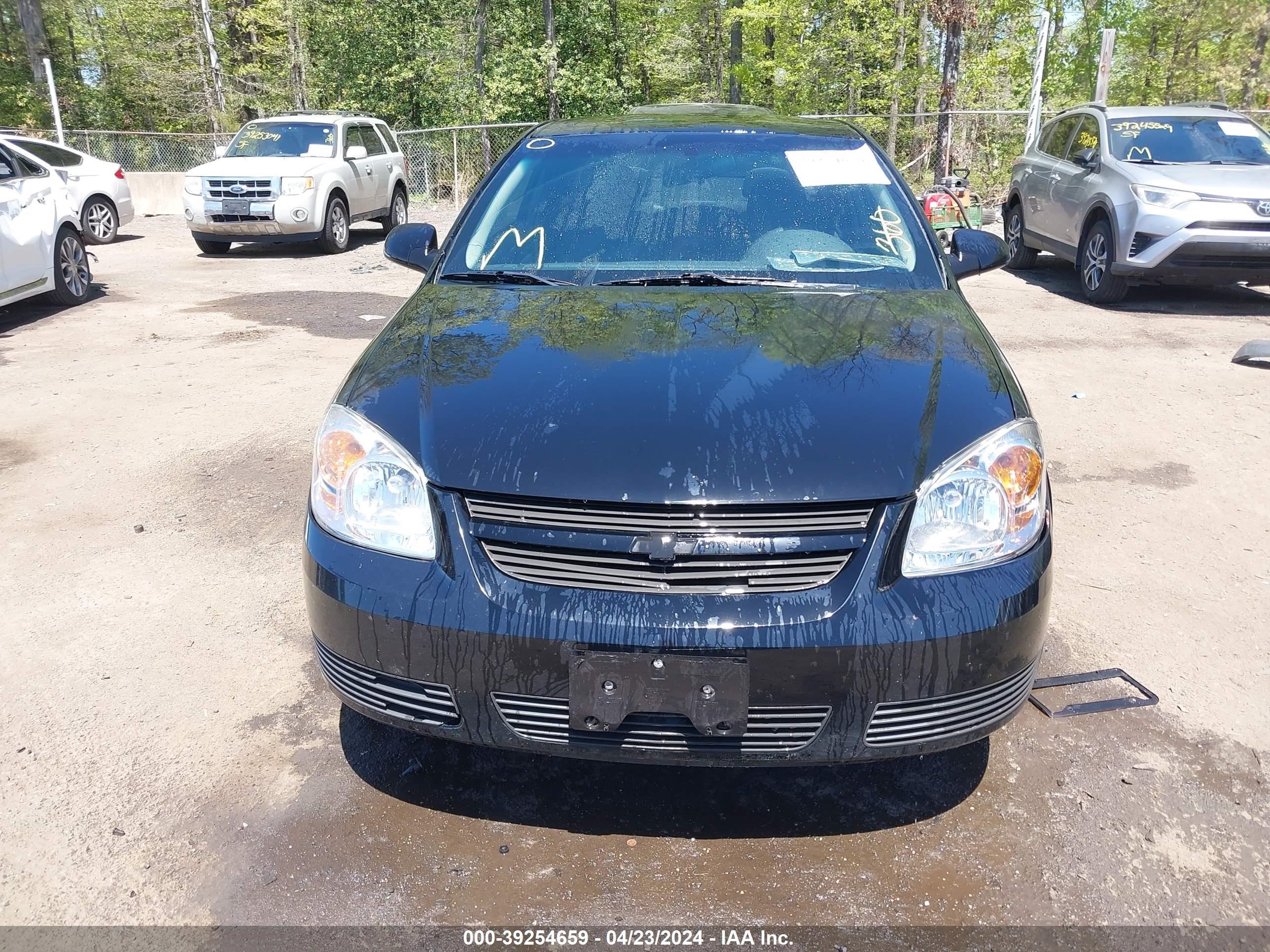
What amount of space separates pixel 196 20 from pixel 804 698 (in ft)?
122

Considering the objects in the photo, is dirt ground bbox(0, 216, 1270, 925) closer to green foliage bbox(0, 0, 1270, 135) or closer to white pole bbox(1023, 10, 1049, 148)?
white pole bbox(1023, 10, 1049, 148)

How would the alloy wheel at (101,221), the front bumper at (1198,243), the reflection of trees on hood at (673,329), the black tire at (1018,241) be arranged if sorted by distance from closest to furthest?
the reflection of trees on hood at (673,329), the front bumper at (1198,243), the black tire at (1018,241), the alloy wheel at (101,221)

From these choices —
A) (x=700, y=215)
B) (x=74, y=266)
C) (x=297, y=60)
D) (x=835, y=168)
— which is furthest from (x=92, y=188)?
(x=297, y=60)

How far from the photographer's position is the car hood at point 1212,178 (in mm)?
8344

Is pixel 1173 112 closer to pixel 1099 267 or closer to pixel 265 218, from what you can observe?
A: pixel 1099 267

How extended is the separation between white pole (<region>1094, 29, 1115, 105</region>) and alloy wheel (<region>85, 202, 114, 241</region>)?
47.7ft

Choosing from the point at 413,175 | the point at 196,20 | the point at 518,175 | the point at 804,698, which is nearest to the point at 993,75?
the point at 413,175

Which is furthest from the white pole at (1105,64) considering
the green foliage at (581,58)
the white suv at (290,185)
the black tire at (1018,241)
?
the white suv at (290,185)

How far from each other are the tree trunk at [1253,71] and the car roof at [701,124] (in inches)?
1627

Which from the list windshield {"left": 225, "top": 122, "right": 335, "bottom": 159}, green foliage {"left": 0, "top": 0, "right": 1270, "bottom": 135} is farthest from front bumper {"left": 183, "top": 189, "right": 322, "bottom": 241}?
green foliage {"left": 0, "top": 0, "right": 1270, "bottom": 135}

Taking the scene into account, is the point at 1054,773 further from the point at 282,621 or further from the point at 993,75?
the point at 993,75

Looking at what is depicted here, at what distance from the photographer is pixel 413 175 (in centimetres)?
2072

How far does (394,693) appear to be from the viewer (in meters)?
2.22

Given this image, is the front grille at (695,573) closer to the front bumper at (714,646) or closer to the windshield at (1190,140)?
the front bumper at (714,646)
